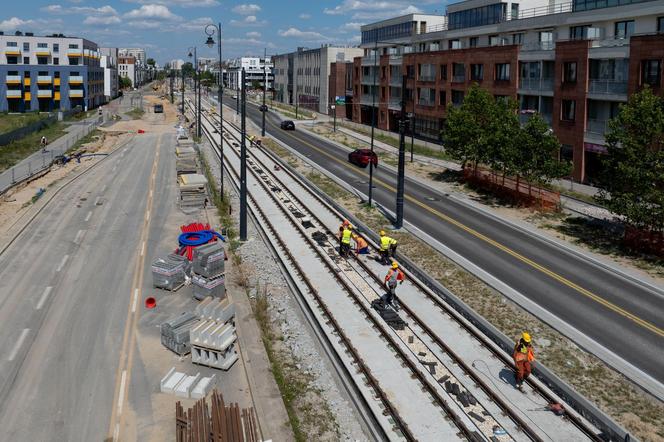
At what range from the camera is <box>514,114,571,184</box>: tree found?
33844mm

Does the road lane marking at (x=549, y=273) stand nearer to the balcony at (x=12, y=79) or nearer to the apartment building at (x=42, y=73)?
the balcony at (x=12, y=79)

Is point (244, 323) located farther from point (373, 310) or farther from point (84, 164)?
point (84, 164)

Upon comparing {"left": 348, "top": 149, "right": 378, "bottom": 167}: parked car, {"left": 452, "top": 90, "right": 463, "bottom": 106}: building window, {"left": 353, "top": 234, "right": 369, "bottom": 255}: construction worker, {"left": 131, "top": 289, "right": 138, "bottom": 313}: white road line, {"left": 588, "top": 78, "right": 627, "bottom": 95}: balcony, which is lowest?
{"left": 131, "top": 289, "right": 138, "bottom": 313}: white road line

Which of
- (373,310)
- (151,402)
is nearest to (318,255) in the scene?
(373,310)

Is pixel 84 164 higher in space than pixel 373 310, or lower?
higher

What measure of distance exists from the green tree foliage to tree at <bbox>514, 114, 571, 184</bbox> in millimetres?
5594

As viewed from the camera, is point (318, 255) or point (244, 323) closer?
point (244, 323)

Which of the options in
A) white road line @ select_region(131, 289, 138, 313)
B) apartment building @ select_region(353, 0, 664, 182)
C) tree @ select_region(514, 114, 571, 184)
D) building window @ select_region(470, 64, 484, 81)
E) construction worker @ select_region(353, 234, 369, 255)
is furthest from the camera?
building window @ select_region(470, 64, 484, 81)

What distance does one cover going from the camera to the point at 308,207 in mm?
35875

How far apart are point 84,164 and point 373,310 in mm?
39959

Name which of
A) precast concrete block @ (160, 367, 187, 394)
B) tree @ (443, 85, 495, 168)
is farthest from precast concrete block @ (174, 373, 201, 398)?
tree @ (443, 85, 495, 168)

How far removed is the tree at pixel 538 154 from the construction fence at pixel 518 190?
198 centimetres

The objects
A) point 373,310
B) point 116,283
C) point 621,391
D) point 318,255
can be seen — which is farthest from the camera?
point 318,255

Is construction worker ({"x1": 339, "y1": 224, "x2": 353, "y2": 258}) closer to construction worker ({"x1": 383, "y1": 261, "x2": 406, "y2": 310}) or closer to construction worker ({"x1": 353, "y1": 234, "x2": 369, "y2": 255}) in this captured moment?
construction worker ({"x1": 353, "y1": 234, "x2": 369, "y2": 255})
